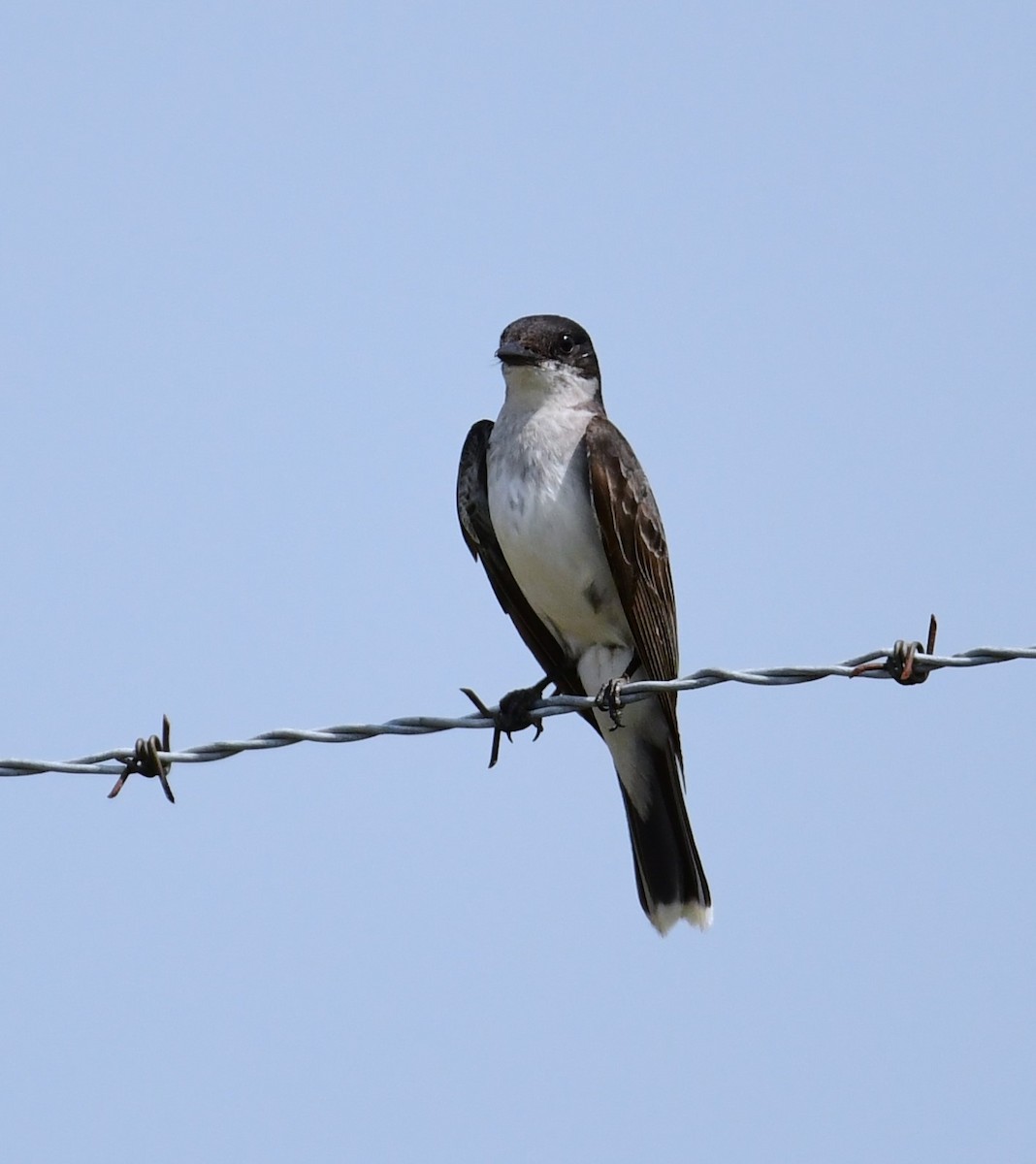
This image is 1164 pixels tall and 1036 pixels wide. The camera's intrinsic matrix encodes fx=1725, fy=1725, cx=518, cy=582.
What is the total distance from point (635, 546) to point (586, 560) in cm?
21

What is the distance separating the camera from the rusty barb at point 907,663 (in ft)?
16.1

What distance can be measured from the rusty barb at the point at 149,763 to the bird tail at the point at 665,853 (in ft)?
9.61

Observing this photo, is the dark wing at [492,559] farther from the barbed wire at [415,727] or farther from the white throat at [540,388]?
the barbed wire at [415,727]

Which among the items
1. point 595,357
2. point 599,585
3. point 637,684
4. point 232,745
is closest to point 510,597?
point 599,585

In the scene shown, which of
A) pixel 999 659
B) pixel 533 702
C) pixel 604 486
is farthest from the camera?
pixel 604 486

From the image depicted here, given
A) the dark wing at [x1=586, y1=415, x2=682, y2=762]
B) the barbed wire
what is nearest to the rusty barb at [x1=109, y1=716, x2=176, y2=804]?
the barbed wire

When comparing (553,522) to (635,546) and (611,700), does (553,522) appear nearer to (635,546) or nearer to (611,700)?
(635,546)

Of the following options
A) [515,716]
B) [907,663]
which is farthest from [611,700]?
[907,663]

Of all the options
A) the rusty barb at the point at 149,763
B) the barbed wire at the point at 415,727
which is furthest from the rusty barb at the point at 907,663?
the rusty barb at the point at 149,763

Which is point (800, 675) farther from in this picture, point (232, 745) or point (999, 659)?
point (232, 745)

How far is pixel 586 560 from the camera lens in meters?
7.20

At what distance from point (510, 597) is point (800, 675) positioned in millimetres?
2844

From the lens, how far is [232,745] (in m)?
5.08

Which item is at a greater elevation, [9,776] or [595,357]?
[595,357]
